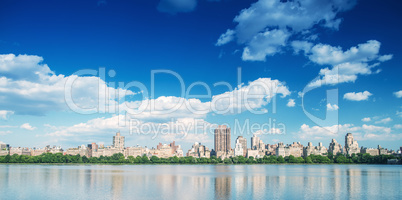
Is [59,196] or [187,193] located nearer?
[59,196]

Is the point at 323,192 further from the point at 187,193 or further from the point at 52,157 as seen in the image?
the point at 52,157

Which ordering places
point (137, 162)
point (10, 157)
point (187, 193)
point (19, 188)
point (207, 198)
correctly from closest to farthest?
point (207, 198) < point (187, 193) < point (19, 188) < point (10, 157) < point (137, 162)

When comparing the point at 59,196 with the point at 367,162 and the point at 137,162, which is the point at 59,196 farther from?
the point at 367,162

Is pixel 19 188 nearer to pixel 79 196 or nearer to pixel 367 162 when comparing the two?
pixel 79 196

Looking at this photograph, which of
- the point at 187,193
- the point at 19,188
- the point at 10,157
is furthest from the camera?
the point at 10,157

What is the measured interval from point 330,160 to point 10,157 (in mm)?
145345

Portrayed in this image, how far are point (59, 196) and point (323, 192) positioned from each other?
91.0ft

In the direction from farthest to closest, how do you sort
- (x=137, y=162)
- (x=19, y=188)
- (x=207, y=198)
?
(x=137, y=162) → (x=19, y=188) → (x=207, y=198)

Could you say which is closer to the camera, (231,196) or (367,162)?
(231,196)

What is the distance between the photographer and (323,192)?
36.1 metres

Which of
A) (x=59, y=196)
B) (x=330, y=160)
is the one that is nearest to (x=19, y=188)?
(x=59, y=196)

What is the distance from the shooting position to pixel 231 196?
32.6 meters

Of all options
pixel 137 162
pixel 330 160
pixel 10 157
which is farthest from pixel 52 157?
pixel 330 160

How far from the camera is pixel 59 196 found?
32250 mm
